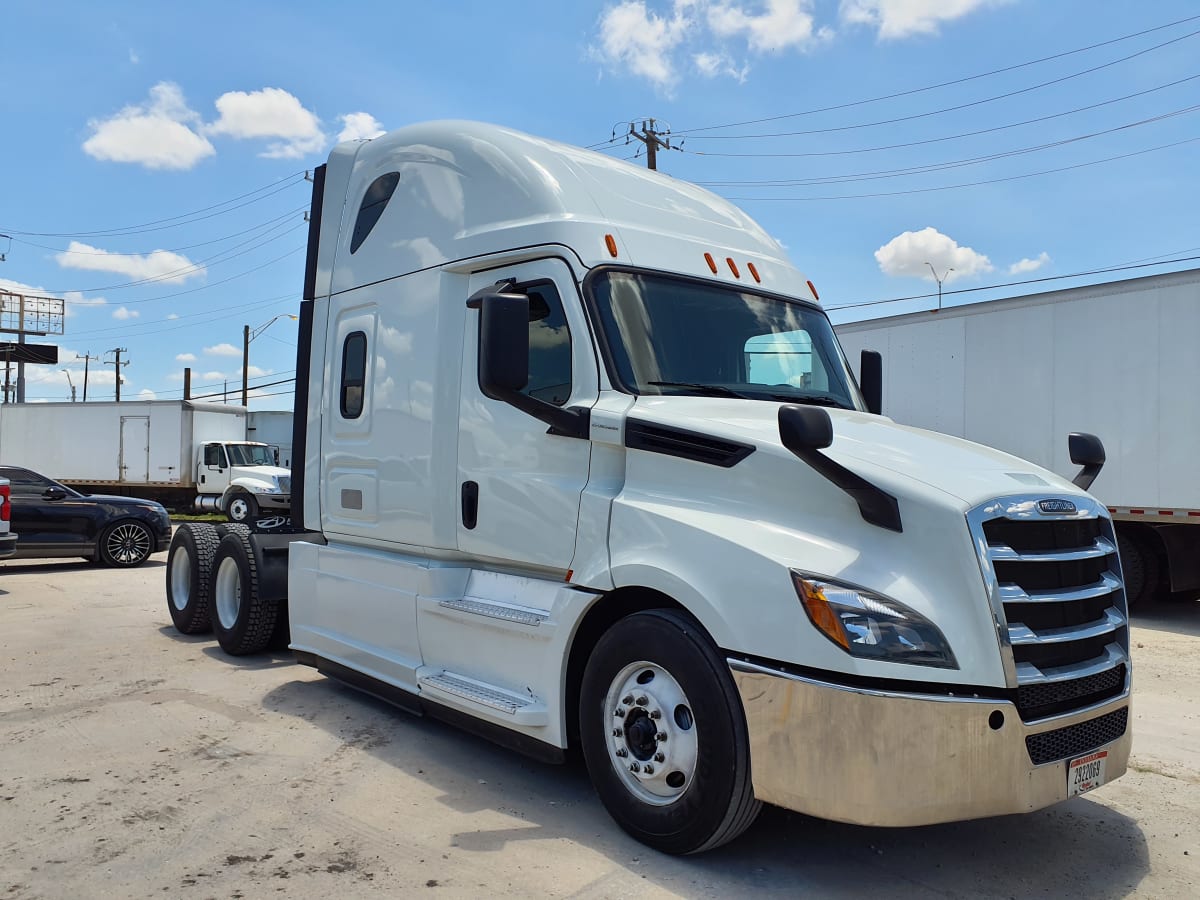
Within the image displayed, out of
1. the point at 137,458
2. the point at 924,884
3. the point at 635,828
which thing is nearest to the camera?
the point at 924,884

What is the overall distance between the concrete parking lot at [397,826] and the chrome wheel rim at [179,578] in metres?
2.29

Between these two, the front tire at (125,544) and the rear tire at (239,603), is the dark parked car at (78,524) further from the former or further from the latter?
the rear tire at (239,603)

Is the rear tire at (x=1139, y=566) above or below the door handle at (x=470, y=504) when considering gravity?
below

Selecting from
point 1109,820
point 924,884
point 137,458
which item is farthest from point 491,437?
point 137,458

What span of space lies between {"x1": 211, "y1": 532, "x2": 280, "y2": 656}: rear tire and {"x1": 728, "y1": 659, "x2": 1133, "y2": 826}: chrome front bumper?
5048mm

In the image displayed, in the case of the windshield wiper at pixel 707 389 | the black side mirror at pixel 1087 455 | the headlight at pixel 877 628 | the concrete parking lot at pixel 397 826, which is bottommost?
the concrete parking lot at pixel 397 826

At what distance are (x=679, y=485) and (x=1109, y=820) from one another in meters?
2.57

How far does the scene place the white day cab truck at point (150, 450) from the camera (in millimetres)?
25641

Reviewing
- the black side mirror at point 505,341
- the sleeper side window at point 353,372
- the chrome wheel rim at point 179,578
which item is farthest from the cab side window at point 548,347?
the chrome wheel rim at point 179,578

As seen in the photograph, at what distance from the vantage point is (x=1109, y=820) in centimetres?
441

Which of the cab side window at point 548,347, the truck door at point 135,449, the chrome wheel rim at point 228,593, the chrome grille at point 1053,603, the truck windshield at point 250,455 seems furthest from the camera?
the truck door at point 135,449

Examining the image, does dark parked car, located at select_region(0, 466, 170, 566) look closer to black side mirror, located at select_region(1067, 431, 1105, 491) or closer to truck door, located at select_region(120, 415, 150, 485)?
truck door, located at select_region(120, 415, 150, 485)

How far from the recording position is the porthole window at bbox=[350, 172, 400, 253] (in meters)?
5.99

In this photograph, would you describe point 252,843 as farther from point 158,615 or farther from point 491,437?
point 158,615
